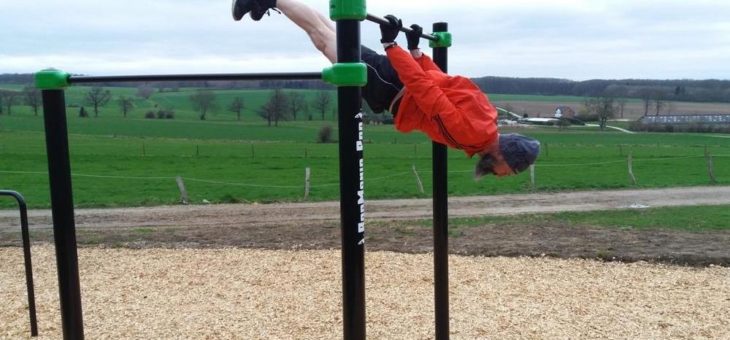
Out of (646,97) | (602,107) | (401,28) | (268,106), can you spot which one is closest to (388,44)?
(401,28)

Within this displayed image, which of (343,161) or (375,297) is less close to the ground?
(343,161)

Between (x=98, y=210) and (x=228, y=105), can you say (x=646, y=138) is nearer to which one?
(x=228, y=105)

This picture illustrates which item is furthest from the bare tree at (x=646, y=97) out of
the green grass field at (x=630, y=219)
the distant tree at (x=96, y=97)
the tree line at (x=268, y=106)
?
the distant tree at (x=96, y=97)

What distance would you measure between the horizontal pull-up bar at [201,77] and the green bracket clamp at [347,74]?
0.43 ft

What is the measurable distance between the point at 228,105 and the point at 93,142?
9316 millimetres

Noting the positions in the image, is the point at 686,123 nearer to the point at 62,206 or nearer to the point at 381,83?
the point at 381,83

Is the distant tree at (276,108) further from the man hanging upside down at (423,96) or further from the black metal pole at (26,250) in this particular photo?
the man hanging upside down at (423,96)

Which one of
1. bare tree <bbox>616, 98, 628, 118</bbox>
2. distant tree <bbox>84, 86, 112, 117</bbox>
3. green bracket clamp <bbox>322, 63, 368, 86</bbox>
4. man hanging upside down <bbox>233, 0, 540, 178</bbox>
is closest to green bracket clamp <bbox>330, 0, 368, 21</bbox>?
green bracket clamp <bbox>322, 63, 368, 86</bbox>

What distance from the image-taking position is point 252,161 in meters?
23.4

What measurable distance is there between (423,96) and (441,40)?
2.58 feet

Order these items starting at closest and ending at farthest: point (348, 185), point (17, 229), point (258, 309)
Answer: point (348, 185) → point (258, 309) → point (17, 229)

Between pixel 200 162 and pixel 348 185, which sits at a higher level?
pixel 348 185

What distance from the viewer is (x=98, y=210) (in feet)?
41.3

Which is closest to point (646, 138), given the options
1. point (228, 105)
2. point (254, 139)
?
point (254, 139)
